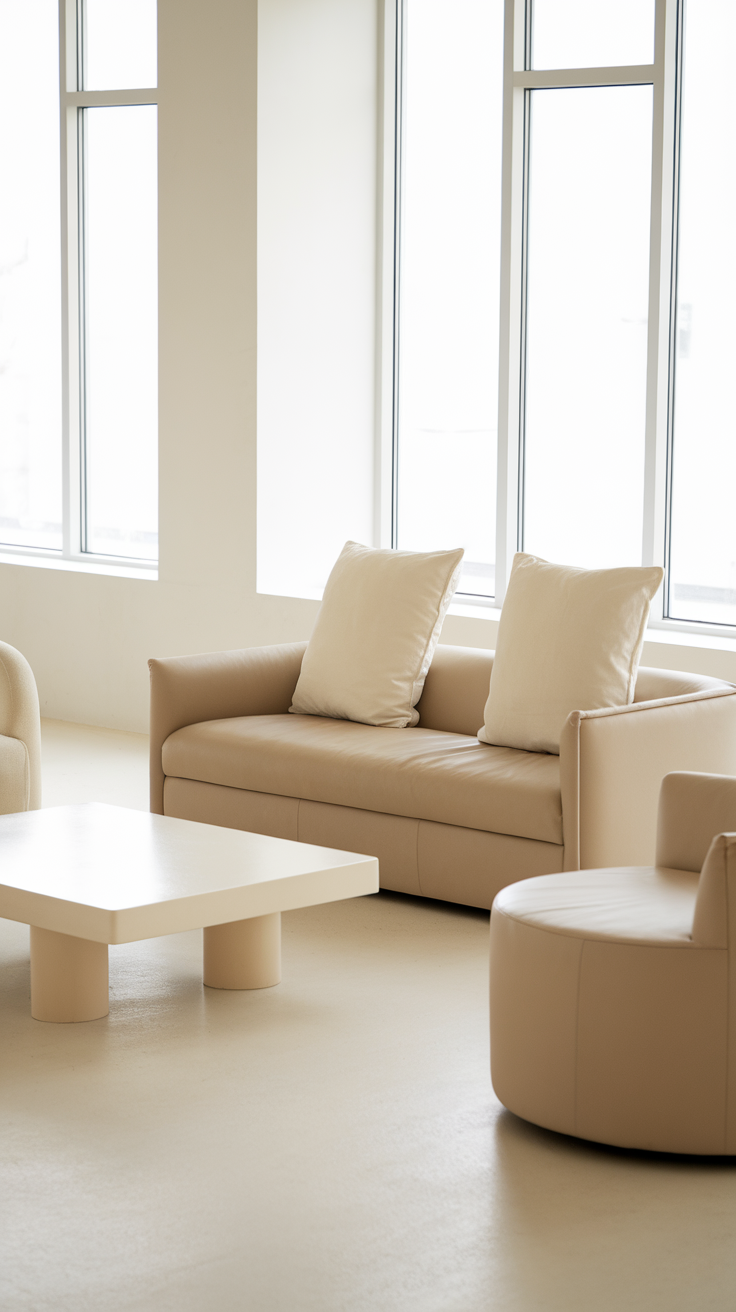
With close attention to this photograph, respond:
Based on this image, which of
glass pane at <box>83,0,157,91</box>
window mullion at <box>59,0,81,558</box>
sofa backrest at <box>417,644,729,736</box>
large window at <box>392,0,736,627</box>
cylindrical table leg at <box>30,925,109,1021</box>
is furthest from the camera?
window mullion at <box>59,0,81,558</box>

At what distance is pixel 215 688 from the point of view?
535 cm

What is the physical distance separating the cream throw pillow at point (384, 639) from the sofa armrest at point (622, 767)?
1.02m

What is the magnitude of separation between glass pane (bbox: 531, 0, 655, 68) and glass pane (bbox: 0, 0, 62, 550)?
2.72m

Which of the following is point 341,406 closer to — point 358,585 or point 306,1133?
point 358,585

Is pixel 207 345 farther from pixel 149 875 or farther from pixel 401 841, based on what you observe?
pixel 149 875

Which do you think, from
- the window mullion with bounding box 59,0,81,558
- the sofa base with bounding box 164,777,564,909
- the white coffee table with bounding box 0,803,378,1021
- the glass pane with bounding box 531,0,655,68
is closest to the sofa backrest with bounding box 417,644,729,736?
the sofa base with bounding box 164,777,564,909

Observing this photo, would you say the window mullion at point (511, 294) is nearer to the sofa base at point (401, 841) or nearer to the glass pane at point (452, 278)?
the glass pane at point (452, 278)

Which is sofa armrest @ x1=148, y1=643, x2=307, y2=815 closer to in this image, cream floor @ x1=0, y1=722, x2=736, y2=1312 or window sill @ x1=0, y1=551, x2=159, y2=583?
cream floor @ x1=0, y1=722, x2=736, y2=1312

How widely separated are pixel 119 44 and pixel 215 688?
3.71m

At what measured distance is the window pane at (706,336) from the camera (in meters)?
5.81

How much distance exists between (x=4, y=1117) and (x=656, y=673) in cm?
243

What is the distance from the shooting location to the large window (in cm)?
593

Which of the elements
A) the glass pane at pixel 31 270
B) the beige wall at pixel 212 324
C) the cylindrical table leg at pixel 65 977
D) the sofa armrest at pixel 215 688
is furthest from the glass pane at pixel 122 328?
the cylindrical table leg at pixel 65 977

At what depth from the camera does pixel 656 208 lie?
5.95 metres
